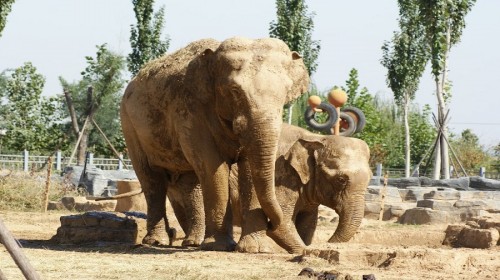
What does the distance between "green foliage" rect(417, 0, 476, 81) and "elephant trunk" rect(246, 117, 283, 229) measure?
29.4 m

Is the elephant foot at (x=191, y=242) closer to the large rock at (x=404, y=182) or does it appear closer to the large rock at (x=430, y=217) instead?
the large rock at (x=430, y=217)

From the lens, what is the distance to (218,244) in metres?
13.7

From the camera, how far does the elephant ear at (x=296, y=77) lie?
13805mm

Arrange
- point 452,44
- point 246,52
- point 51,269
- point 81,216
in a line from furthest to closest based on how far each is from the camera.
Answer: point 452,44, point 81,216, point 246,52, point 51,269

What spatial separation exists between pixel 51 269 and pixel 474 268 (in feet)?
14.3

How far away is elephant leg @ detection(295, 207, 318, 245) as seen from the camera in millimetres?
15836

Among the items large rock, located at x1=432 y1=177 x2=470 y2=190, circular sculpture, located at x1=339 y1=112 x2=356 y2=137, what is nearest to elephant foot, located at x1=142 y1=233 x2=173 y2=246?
circular sculpture, located at x1=339 y1=112 x2=356 y2=137

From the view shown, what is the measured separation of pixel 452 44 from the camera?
149 feet

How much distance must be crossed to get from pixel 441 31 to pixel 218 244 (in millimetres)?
29388

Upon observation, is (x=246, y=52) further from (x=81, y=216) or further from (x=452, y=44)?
(x=452, y=44)

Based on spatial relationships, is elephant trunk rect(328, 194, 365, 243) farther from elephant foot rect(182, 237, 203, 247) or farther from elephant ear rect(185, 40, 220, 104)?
elephant ear rect(185, 40, 220, 104)

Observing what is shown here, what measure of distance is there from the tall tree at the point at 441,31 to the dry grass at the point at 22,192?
708 inches

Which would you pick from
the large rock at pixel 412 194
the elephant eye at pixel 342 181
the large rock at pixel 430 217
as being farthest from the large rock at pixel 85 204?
the elephant eye at pixel 342 181

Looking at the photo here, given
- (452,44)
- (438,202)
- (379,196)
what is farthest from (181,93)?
(452,44)
